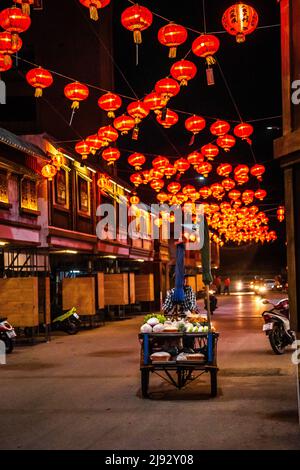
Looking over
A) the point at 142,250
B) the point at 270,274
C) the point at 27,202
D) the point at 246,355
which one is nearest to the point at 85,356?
the point at 246,355

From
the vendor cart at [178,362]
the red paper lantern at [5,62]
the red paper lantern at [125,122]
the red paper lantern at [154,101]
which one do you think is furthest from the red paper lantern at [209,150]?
the vendor cart at [178,362]

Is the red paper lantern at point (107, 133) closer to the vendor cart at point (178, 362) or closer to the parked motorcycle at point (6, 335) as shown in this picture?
the parked motorcycle at point (6, 335)

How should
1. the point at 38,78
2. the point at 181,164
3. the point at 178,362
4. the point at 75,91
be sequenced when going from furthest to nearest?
the point at 181,164 → the point at 75,91 → the point at 38,78 → the point at 178,362

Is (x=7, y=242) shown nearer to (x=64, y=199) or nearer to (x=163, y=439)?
(x=64, y=199)

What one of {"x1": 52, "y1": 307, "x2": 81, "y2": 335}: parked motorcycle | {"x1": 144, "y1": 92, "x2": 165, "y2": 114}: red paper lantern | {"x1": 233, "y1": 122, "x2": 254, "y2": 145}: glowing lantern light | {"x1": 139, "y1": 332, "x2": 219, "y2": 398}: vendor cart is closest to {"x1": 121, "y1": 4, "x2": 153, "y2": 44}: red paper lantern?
{"x1": 144, "y1": 92, "x2": 165, "y2": 114}: red paper lantern

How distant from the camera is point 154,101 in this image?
1659cm

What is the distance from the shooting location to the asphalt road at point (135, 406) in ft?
25.8

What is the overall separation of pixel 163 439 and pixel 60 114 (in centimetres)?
3032

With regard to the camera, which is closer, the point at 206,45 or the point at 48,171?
the point at 206,45

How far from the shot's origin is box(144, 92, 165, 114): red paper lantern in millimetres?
16516

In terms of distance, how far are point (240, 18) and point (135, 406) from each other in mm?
7490

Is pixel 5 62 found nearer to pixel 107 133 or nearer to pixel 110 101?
pixel 110 101

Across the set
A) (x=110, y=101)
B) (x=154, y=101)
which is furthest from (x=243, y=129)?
(x=110, y=101)

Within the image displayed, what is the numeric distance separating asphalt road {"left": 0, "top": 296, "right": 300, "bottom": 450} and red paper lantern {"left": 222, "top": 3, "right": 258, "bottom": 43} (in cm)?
689
